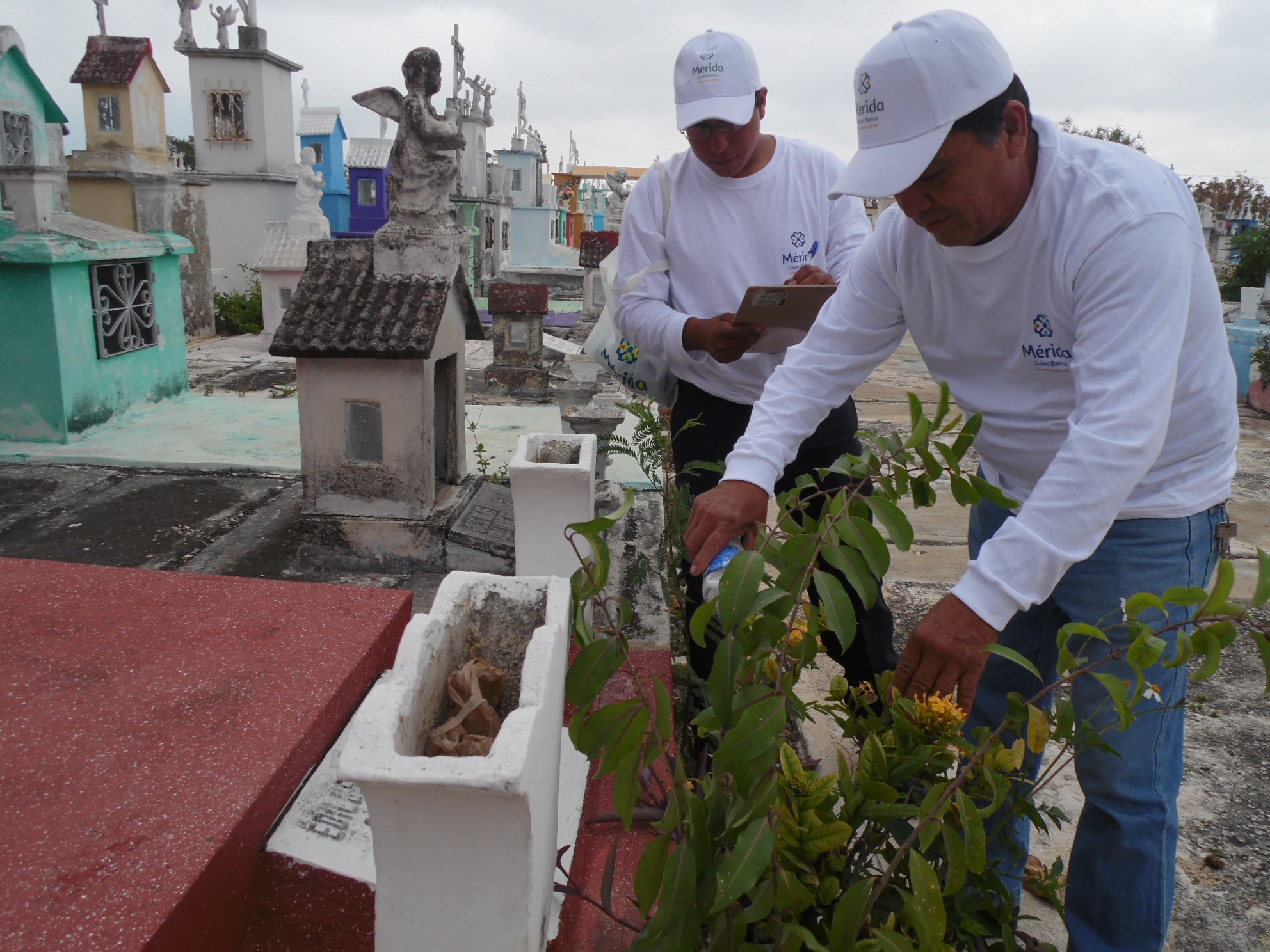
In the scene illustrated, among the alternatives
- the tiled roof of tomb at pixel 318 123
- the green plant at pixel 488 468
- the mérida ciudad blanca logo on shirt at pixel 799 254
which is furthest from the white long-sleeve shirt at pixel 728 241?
the tiled roof of tomb at pixel 318 123

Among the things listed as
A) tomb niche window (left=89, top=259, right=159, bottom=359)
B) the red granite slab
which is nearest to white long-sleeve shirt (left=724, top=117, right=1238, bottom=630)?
the red granite slab

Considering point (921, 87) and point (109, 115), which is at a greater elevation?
point (109, 115)

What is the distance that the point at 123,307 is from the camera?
6.38 meters

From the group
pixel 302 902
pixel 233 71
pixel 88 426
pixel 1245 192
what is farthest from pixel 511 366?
pixel 1245 192

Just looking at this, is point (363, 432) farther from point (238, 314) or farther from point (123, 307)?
point (238, 314)

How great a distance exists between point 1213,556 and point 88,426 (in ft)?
20.9

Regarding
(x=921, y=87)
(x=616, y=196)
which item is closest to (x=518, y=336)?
(x=616, y=196)

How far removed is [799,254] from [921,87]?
125 cm

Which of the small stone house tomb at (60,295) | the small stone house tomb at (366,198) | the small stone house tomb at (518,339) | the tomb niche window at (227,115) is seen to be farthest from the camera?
the small stone house tomb at (366,198)

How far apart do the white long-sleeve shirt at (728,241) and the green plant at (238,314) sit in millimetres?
10448

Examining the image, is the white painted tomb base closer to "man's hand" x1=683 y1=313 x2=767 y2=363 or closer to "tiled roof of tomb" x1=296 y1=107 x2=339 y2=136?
"man's hand" x1=683 y1=313 x2=767 y2=363

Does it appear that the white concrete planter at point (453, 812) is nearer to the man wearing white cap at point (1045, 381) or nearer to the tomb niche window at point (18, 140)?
the man wearing white cap at point (1045, 381)

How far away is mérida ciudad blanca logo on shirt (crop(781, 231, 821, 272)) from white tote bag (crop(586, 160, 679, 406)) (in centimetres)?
35

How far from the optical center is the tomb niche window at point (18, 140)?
20.2 feet
